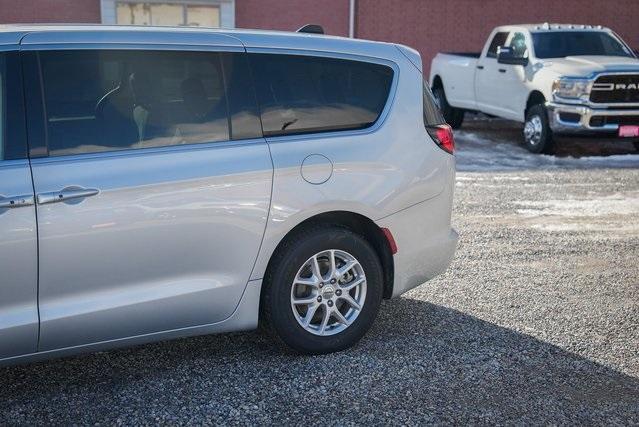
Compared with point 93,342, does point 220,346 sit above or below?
below

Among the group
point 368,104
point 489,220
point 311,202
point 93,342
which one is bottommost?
point 489,220

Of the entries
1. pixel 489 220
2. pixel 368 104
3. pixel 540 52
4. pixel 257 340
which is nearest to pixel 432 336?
pixel 257 340

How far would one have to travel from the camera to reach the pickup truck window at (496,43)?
14.8 m

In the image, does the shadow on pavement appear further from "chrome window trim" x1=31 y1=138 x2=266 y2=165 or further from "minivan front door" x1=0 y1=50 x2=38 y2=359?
"chrome window trim" x1=31 y1=138 x2=266 y2=165

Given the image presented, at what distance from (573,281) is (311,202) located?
2683 millimetres

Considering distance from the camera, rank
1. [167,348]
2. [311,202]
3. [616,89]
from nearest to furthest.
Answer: [311,202]
[167,348]
[616,89]

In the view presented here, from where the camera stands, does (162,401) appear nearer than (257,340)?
Yes


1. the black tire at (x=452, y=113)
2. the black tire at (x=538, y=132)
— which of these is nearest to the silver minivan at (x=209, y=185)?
the black tire at (x=538, y=132)

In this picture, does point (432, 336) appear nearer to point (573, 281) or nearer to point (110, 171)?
point (573, 281)

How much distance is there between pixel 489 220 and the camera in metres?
8.50

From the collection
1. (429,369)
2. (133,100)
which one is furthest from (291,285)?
(133,100)

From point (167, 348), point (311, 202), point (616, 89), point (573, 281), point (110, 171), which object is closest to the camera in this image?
point (110, 171)

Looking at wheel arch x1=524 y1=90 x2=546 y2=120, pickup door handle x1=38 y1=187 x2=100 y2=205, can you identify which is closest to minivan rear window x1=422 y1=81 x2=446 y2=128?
pickup door handle x1=38 y1=187 x2=100 y2=205

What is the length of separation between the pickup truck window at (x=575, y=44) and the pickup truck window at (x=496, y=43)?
1.04 metres
